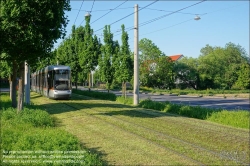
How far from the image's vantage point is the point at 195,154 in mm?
8383

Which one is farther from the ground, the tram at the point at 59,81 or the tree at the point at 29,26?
the tree at the point at 29,26

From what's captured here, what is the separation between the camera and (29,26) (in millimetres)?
13156

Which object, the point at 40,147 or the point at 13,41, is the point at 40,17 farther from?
the point at 40,147

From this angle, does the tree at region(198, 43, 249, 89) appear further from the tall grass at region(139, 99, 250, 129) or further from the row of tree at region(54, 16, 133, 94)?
the tall grass at region(139, 99, 250, 129)

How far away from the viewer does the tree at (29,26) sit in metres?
12.6

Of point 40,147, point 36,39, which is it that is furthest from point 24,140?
point 36,39

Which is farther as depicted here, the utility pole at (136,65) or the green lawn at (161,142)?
the utility pole at (136,65)

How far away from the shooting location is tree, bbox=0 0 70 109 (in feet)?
41.4

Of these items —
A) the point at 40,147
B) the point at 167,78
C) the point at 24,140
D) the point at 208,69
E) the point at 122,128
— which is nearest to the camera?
the point at 40,147

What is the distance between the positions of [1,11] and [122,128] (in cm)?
706

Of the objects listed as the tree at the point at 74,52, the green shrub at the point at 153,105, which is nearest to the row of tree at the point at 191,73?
the tree at the point at 74,52

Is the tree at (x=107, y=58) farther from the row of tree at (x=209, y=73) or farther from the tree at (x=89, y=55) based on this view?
the row of tree at (x=209, y=73)

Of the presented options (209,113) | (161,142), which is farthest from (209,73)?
(161,142)

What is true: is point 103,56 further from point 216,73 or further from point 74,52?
point 216,73
